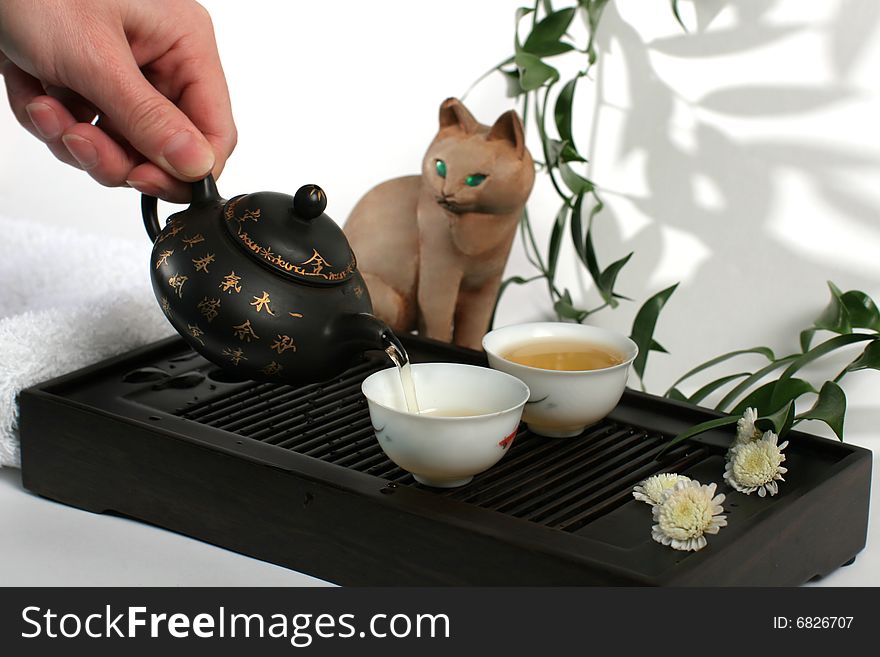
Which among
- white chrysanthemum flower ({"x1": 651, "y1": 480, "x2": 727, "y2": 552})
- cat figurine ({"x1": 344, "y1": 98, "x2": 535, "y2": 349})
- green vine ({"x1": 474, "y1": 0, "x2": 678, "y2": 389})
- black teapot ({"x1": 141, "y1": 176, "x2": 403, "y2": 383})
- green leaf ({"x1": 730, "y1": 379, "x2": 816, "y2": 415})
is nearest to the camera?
white chrysanthemum flower ({"x1": 651, "y1": 480, "x2": 727, "y2": 552})

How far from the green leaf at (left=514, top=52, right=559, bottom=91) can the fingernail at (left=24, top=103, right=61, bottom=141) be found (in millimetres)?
530

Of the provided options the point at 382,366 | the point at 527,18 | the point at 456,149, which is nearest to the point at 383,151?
the point at 527,18

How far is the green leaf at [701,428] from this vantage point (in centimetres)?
102

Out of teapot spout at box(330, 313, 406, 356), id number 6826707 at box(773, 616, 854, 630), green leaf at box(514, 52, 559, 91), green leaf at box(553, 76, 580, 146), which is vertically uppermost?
green leaf at box(514, 52, 559, 91)

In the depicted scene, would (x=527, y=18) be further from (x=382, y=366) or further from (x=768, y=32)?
(x=382, y=366)

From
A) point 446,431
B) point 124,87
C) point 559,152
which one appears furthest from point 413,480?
point 559,152

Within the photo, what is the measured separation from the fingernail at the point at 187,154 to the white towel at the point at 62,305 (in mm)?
252

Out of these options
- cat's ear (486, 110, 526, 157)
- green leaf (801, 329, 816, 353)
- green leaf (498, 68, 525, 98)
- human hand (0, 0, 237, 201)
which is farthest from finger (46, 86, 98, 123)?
green leaf (801, 329, 816, 353)

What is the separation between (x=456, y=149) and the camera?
1310mm

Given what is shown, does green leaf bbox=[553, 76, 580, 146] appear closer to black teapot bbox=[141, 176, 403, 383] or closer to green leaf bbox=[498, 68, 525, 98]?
green leaf bbox=[498, 68, 525, 98]

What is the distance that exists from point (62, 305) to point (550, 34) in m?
0.66

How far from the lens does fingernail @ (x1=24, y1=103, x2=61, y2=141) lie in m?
1.18

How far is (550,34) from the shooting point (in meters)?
1.50

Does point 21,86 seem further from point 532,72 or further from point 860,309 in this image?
point 860,309
